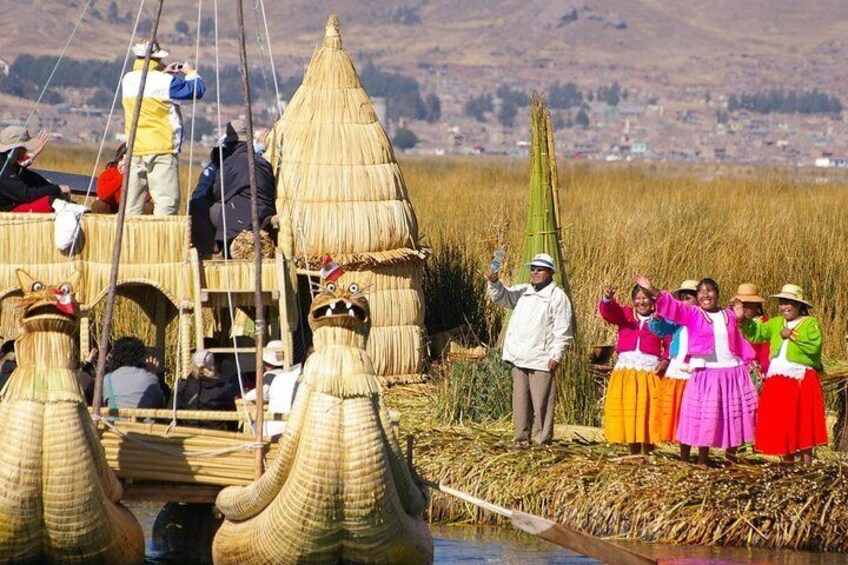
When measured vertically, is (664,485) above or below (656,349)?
below

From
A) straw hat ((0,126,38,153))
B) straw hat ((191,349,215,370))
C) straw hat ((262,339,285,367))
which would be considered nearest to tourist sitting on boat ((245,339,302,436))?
straw hat ((191,349,215,370))

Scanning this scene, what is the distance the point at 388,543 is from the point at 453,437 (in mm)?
4373

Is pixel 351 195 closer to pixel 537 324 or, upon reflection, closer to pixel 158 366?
pixel 537 324

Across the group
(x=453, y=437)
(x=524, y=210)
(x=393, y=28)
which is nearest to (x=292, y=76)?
(x=393, y=28)

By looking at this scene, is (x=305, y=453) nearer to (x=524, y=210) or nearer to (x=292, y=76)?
(x=524, y=210)

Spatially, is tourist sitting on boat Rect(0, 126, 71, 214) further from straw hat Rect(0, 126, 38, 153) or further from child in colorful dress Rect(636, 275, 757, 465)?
child in colorful dress Rect(636, 275, 757, 465)

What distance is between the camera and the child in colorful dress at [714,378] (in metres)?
13.0

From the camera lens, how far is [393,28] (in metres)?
171

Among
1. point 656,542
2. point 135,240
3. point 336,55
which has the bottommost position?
point 656,542

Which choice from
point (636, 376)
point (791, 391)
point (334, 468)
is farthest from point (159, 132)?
point (334, 468)

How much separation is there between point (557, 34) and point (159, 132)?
Answer: 154m

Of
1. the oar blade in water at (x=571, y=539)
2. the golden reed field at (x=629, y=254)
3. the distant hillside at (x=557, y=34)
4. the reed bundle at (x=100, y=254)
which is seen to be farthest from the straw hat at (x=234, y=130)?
the distant hillside at (x=557, y=34)

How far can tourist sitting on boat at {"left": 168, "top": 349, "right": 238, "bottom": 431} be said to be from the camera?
11938 mm

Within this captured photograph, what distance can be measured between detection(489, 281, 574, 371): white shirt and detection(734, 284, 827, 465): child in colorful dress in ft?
4.59
